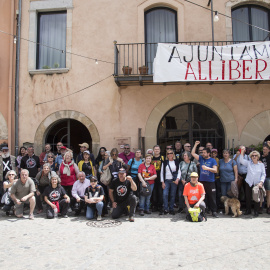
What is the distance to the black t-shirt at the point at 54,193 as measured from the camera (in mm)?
6641

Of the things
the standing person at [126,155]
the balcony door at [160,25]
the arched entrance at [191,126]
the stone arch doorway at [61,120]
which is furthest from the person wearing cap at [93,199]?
the balcony door at [160,25]

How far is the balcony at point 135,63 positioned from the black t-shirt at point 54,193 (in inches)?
151

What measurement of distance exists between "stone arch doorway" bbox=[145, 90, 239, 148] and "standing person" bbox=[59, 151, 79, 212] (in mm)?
2846

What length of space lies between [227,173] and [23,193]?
509 cm

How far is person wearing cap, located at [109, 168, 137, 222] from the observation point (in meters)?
6.39

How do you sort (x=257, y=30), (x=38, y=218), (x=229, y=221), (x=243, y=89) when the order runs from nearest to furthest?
(x=229, y=221) < (x=38, y=218) < (x=243, y=89) < (x=257, y=30)

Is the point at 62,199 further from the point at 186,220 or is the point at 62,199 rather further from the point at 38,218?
the point at 186,220

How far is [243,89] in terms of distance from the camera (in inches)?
353

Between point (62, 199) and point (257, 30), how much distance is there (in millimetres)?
8524

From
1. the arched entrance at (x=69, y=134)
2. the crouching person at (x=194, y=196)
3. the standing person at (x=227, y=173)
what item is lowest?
the crouching person at (x=194, y=196)

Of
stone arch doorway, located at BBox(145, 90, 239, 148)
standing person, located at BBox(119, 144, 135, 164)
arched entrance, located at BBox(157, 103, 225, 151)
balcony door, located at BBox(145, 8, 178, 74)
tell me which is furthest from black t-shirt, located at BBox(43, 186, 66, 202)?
balcony door, located at BBox(145, 8, 178, 74)

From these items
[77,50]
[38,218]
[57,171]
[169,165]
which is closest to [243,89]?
[169,165]

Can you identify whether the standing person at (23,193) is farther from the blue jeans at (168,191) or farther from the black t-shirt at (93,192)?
the blue jeans at (168,191)

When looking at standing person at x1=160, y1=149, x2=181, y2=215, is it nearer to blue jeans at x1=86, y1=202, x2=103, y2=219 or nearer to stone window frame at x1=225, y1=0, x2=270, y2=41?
blue jeans at x1=86, y1=202, x2=103, y2=219
